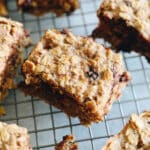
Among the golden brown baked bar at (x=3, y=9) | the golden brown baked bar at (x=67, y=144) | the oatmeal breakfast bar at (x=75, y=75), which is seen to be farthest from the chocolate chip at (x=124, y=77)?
the golden brown baked bar at (x=3, y=9)

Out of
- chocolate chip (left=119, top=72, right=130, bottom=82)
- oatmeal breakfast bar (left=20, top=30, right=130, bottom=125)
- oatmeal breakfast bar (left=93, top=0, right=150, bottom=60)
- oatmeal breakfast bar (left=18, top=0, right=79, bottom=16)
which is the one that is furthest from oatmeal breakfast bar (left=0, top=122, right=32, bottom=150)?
oatmeal breakfast bar (left=18, top=0, right=79, bottom=16)

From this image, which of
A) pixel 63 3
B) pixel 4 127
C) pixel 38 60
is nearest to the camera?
pixel 4 127

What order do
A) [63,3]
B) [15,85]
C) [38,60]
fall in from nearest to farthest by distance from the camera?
1. [38,60]
2. [15,85]
3. [63,3]

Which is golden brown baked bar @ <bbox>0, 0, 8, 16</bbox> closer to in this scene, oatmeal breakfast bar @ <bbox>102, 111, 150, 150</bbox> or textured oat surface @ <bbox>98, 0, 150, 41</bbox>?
textured oat surface @ <bbox>98, 0, 150, 41</bbox>

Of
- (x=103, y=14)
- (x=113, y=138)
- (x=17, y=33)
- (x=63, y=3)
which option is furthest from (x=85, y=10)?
Answer: (x=113, y=138)

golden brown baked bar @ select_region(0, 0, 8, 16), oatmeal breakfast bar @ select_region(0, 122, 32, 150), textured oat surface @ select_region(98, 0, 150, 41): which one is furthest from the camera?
golden brown baked bar @ select_region(0, 0, 8, 16)

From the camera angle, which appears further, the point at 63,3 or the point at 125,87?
the point at 63,3

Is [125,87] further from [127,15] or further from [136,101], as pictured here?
[127,15]
